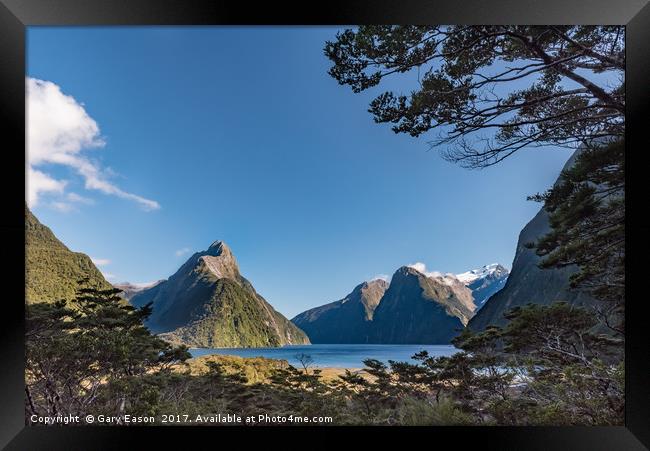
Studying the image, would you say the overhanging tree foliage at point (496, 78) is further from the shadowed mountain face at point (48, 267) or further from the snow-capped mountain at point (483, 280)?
the shadowed mountain face at point (48, 267)

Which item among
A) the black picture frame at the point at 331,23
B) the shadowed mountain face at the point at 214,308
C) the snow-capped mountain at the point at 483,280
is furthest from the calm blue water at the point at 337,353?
the black picture frame at the point at 331,23

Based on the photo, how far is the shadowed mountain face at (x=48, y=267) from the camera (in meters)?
3.11

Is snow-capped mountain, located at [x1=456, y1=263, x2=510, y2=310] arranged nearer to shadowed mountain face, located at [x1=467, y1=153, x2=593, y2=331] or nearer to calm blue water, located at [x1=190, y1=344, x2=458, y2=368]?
shadowed mountain face, located at [x1=467, y1=153, x2=593, y2=331]

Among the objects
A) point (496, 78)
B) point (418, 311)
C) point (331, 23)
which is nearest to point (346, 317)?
point (418, 311)

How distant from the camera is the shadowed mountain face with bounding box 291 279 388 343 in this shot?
3.97 meters

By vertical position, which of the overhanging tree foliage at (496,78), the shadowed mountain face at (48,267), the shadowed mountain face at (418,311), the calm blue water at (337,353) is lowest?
the calm blue water at (337,353)

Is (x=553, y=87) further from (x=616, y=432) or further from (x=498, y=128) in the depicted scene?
(x=616, y=432)

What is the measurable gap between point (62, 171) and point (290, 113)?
2.32m

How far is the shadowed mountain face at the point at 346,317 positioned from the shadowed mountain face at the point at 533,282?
A: 4.18ft

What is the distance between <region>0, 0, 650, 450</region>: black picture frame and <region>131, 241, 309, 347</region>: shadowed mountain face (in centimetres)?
137

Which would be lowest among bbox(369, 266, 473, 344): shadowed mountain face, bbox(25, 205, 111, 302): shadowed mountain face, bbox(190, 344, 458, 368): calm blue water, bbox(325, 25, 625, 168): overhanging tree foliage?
bbox(190, 344, 458, 368): calm blue water

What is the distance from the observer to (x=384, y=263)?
371 centimetres

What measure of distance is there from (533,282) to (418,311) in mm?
1482

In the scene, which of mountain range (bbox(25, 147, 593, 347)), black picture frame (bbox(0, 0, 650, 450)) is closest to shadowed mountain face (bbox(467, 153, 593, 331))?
mountain range (bbox(25, 147, 593, 347))
